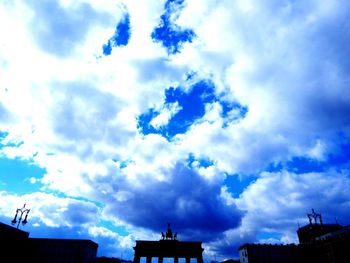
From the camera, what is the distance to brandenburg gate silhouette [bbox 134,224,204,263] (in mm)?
51094

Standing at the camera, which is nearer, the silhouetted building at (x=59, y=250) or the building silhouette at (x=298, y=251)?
the silhouetted building at (x=59, y=250)

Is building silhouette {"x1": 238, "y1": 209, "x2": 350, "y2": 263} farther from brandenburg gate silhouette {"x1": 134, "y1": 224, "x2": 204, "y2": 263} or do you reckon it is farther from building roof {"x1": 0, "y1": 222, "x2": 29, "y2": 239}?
building roof {"x1": 0, "y1": 222, "x2": 29, "y2": 239}

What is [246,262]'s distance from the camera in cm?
6069

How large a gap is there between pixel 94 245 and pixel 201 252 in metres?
20.6

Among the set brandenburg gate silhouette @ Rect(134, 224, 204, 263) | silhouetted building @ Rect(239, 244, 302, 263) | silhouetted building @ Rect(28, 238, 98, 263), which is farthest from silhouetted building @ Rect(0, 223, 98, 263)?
silhouetted building @ Rect(239, 244, 302, 263)

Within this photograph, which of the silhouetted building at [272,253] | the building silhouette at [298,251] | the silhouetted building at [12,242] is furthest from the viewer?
the silhouetted building at [272,253]

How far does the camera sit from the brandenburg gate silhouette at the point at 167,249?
168 ft

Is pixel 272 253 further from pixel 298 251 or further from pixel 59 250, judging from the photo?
pixel 59 250

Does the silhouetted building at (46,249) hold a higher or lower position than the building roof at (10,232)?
lower

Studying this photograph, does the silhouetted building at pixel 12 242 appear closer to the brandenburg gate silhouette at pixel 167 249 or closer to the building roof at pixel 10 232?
the building roof at pixel 10 232

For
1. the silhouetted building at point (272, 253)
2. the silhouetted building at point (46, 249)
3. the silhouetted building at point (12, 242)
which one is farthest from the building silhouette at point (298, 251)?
the silhouetted building at point (12, 242)

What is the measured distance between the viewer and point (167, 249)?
168 feet

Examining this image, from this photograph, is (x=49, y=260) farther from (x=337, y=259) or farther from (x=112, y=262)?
(x=337, y=259)

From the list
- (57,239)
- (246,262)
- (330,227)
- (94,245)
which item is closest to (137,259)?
(94,245)
